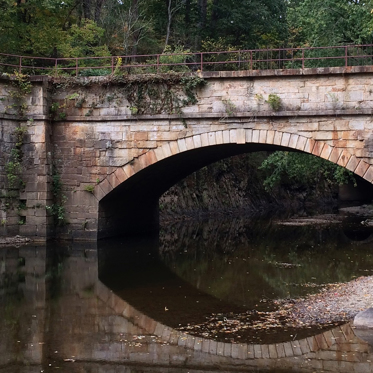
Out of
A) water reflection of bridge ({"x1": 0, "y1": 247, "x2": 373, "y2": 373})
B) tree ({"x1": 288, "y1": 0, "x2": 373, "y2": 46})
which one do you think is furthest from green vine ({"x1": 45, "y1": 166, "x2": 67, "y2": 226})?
tree ({"x1": 288, "y1": 0, "x2": 373, "y2": 46})

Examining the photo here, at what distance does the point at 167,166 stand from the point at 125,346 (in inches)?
435

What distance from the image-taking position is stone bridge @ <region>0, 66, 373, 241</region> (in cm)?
1659

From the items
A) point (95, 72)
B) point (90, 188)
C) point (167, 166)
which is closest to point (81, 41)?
point (95, 72)

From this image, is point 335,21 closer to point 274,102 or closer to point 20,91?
point 274,102

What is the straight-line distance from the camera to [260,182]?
35.0 m

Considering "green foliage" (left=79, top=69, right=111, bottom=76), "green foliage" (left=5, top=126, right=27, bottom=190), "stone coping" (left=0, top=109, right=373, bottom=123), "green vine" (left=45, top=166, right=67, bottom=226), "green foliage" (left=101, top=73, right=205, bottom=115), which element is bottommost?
"green vine" (left=45, top=166, right=67, bottom=226)

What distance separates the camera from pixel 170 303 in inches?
449

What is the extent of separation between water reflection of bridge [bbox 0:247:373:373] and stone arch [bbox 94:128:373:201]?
22.1 ft

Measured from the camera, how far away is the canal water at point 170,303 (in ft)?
27.2

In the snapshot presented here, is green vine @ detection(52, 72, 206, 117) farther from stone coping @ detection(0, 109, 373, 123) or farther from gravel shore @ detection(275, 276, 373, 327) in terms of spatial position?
gravel shore @ detection(275, 276, 373, 327)

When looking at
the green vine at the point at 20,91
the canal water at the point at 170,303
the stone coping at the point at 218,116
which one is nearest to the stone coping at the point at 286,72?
the green vine at the point at 20,91

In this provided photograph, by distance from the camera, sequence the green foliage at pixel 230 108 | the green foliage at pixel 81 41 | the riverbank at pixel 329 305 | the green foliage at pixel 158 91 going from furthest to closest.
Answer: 1. the green foliage at pixel 81 41
2. the green foliage at pixel 158 91
3. the green foliage at pixel 230 108
4. the riverbank at pixel 329 305

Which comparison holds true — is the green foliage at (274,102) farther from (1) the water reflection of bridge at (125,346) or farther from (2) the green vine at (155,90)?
(1) the water reflection of bridge at (125,346)

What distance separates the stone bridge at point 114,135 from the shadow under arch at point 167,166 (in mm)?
29
